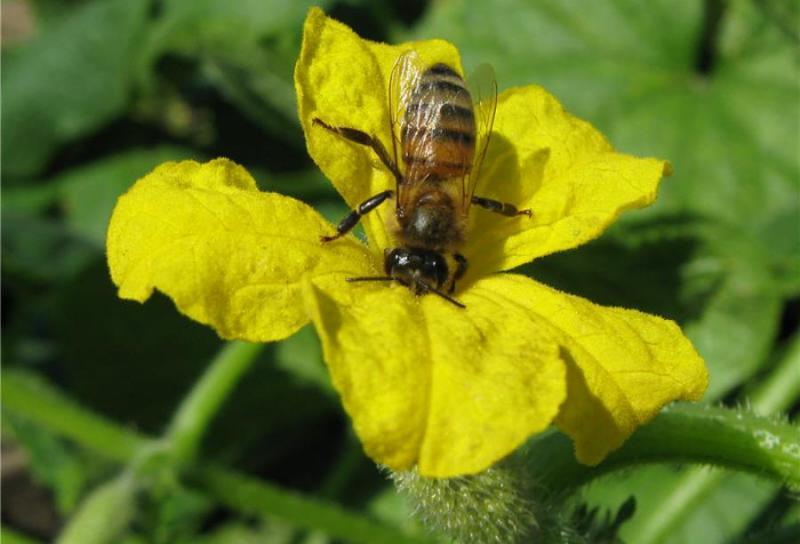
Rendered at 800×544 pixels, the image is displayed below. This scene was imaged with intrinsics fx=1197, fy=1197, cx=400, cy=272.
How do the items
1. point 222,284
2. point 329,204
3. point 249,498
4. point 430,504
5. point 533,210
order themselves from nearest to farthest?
point 222,284 < point 430,504 < point 533,210 < point 249,498 < point 329,204

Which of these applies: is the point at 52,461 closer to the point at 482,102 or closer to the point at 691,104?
the point at 482,102

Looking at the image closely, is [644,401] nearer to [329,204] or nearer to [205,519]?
[329,204]

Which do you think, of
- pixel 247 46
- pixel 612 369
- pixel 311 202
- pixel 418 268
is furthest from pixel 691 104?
pixel 612 369

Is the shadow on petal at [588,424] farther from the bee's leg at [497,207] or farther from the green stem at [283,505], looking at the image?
the green stem at [283,505]

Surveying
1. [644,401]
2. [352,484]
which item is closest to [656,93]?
[352,484]

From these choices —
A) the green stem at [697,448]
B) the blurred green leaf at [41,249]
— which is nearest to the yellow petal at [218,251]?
the green stem at [697,448]

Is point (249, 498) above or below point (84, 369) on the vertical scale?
above
